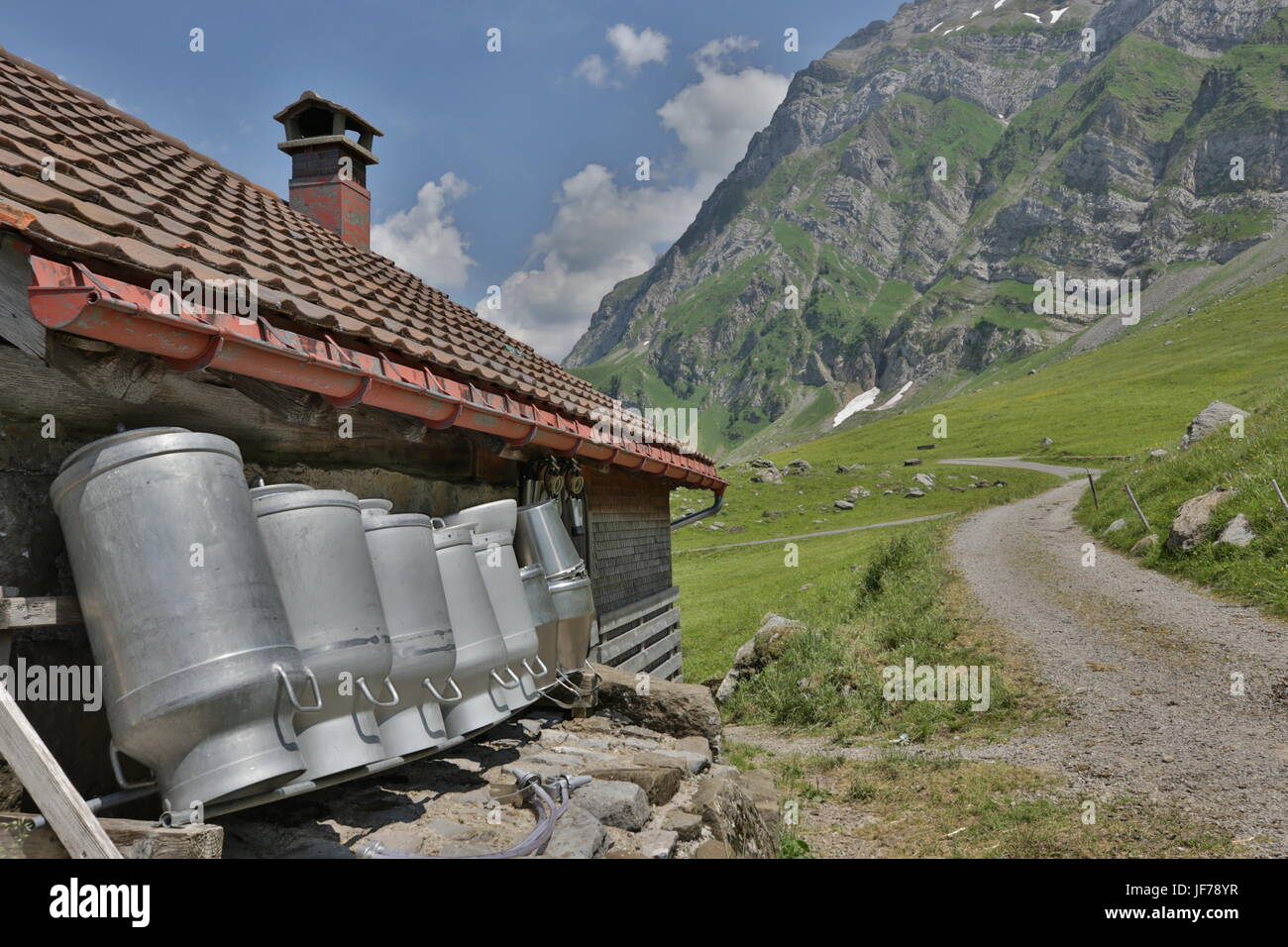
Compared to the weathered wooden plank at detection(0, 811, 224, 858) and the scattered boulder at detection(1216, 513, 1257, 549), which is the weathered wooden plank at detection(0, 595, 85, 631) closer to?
the weathered wooden plank at detection(0, 811, 224, 858)

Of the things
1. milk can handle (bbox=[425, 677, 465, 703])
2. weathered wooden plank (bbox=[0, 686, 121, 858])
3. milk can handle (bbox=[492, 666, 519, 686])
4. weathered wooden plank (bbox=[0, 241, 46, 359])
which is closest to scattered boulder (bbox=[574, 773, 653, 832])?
milk can handle (bbox=[492, 666, 519, 686])

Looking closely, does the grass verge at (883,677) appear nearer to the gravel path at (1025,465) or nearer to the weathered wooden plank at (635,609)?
the weathered wooden plank at (635,609)

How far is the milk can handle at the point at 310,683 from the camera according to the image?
2.70m

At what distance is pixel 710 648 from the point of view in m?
20.0

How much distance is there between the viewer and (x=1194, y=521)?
15.0m

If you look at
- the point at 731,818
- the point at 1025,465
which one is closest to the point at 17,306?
the point at 731,818

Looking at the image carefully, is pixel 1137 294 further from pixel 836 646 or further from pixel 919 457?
pixel 836 646

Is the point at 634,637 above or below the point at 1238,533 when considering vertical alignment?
below

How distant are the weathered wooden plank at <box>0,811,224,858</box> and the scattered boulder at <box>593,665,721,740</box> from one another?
4011mm

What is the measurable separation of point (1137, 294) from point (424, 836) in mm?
210342

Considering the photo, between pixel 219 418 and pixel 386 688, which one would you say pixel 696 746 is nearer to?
pixel 386 688

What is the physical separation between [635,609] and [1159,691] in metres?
6.20

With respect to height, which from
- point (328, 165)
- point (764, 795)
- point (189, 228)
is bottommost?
point (764, 795)

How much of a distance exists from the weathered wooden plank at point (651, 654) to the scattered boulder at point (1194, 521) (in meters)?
10.1
